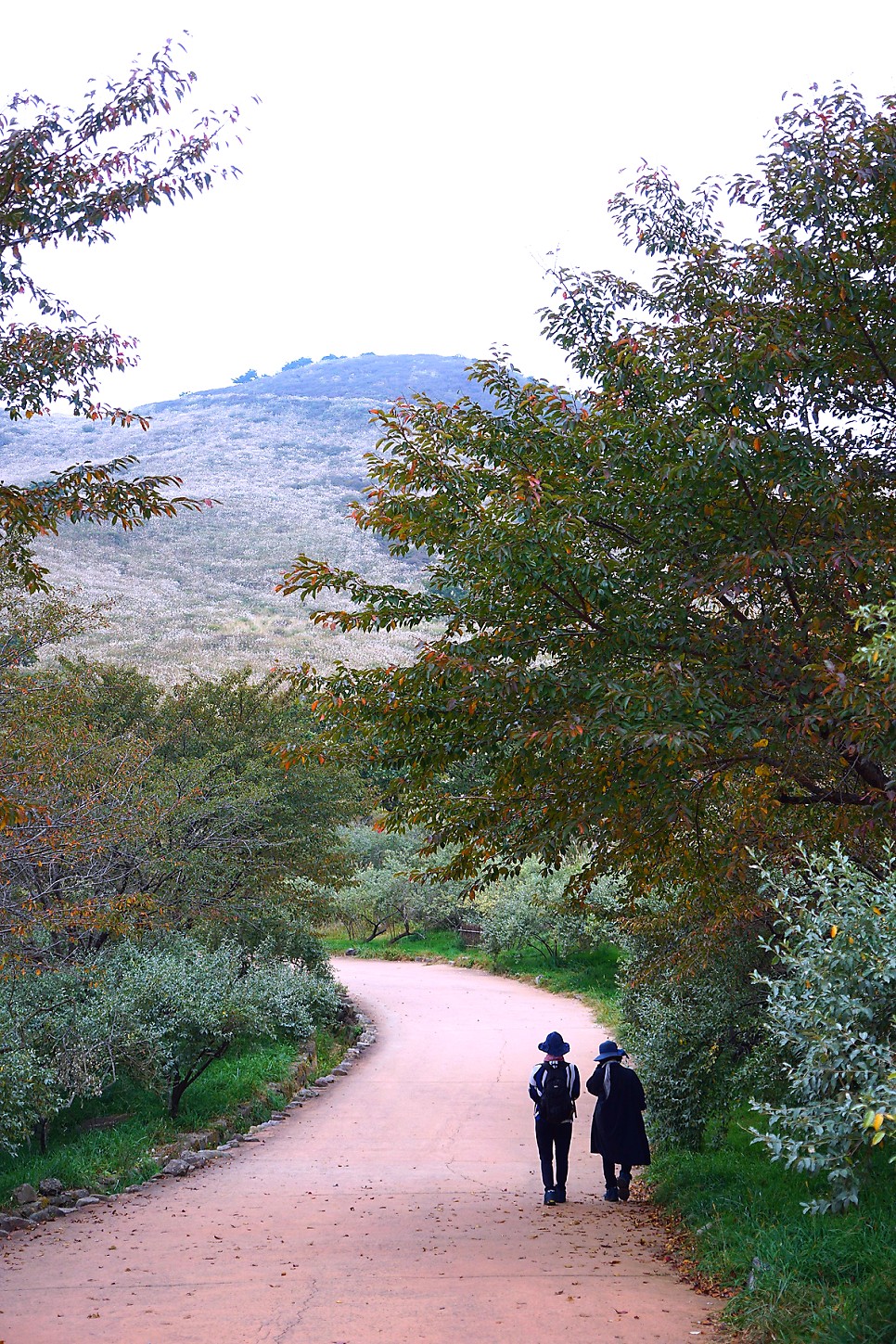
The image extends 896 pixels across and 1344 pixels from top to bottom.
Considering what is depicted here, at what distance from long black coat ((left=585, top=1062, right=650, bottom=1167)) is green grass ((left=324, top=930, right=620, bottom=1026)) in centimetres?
990

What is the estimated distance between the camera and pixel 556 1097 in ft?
29.8

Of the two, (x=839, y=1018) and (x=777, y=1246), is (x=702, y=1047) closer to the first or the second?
(x=777, y=1246)

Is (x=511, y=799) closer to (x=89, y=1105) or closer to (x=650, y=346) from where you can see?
(x=650, y=346)

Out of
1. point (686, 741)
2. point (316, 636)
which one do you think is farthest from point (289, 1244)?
point (316, 636)

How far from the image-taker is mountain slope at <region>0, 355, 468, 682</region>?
66875 millimetres

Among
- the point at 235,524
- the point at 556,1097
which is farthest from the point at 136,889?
the point at 235,524

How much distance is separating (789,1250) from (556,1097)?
3.37 metres

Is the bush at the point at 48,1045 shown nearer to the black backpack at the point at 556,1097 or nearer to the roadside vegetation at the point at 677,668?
the roadside vegetation at the point at 677,668

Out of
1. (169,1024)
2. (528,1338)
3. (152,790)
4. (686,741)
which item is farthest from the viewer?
(152,790)

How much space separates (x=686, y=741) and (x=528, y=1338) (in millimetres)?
3181

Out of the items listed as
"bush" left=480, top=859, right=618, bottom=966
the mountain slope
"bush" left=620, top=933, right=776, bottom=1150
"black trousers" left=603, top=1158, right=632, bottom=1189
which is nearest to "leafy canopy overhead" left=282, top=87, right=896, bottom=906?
"bush" left=620, top=933, right=776, bottom=1150

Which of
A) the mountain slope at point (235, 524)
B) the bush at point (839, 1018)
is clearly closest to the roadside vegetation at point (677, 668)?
the bush at point (839, 1018)

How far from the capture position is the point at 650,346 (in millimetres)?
8305

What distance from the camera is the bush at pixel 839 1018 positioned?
4105mm
